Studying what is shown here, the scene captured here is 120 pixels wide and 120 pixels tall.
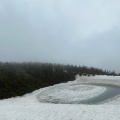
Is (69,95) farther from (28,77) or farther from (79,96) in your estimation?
(28,77)

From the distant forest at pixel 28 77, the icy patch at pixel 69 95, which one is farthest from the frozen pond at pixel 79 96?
the distant forest at pixel 28 77

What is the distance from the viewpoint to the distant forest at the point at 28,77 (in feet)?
141

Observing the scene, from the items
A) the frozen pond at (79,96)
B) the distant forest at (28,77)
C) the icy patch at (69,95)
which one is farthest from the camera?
the distant forest at (28,77)

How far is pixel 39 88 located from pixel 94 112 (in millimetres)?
24726

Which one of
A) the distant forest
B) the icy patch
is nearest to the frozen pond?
the icy patch

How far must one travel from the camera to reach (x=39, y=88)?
158 feet

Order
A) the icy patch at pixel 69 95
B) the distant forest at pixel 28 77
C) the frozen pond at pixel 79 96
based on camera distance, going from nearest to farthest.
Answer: the frozen pond at pixel 79 96 < the icy patch at pixel 69 95 < the distant forest at pixel 28 77

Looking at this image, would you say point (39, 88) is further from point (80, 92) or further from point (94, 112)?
point (94, 112)

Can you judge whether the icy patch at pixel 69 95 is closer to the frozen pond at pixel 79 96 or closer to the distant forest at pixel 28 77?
the frozen pond at pixel 79 96

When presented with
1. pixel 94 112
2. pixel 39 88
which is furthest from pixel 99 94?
pixel 94 112

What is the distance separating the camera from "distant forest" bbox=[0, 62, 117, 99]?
141 feet

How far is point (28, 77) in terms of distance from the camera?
48.9 m

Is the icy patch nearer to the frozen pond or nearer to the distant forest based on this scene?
the frozen pond

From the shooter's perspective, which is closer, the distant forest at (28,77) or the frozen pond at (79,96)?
the frozen pond at (79,96)
